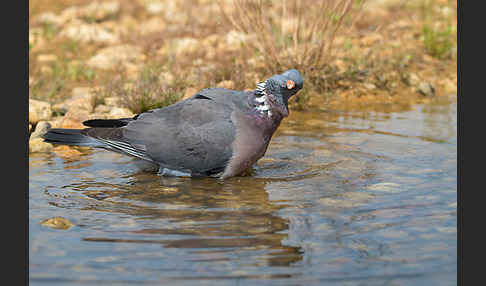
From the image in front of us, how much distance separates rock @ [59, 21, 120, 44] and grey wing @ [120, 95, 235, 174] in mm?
4969

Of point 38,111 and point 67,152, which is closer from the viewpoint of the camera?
point 67,152

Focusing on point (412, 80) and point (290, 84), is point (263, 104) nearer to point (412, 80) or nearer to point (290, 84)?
point (290, 84)

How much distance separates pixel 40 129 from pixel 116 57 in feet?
10.2

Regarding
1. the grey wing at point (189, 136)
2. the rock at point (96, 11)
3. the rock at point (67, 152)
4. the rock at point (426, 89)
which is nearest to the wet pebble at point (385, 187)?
the grey wing at point (189, 136)

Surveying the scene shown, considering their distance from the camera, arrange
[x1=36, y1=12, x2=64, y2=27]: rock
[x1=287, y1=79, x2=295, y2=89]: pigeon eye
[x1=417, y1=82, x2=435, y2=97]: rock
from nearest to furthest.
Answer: [x1=287, y1=79, x2=295, y2=89]: pigeon eye, [x1=417, y1=82, x2=435, y2=97]: rock, [x1=36, y1=12, x2=64, y2=27]: rock

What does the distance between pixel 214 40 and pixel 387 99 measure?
2699 millimetres

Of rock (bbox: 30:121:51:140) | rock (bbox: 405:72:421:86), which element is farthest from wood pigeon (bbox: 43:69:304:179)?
rock (bbox: 405:72:421:86)

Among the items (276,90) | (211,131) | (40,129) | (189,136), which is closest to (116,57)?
(40,129)

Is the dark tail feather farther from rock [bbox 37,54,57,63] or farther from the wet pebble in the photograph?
rock [bbox 37,54,57,63]

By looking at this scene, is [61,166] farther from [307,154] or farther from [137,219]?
[307,154]

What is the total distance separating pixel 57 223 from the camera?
3.83 metres

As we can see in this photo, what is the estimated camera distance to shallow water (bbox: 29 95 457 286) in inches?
124

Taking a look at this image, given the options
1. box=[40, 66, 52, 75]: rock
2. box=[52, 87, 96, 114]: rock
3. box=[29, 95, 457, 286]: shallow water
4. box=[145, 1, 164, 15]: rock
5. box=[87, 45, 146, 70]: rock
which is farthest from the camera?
box=[145, 1, 164, 15]: rock

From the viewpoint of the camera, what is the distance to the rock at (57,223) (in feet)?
12.5
